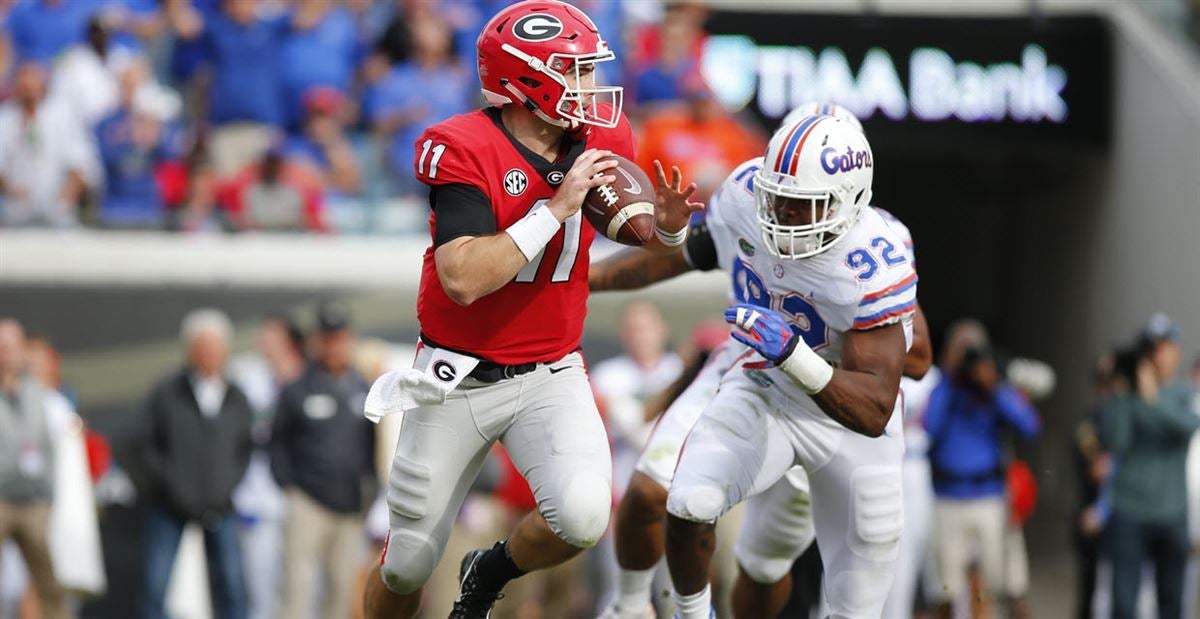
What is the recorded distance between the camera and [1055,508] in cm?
1645

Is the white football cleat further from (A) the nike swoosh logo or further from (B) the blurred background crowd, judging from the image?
(B) the blurred background crowd

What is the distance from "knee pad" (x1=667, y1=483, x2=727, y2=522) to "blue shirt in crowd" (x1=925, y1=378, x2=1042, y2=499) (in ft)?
16.5

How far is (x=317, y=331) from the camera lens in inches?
417

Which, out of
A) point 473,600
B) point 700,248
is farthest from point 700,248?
point 473,600

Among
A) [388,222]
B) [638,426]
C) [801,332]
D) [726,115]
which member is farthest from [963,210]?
[801,332]

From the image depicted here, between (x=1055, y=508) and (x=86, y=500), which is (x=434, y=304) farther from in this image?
(x=1055, y=508)

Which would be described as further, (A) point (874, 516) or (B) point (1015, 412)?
(B) point (1015, 412)

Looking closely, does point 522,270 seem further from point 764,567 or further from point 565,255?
point 764,567

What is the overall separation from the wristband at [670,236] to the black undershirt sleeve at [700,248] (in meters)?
0.65

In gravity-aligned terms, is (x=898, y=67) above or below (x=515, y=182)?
A: below

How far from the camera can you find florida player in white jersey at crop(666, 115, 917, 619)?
222 inches

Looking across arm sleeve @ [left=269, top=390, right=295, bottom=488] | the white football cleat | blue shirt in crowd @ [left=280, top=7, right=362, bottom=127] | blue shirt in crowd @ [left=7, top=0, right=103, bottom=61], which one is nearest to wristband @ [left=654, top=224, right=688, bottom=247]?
the white football cleat

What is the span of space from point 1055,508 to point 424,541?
39.4 ft

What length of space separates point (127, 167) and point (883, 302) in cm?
774
